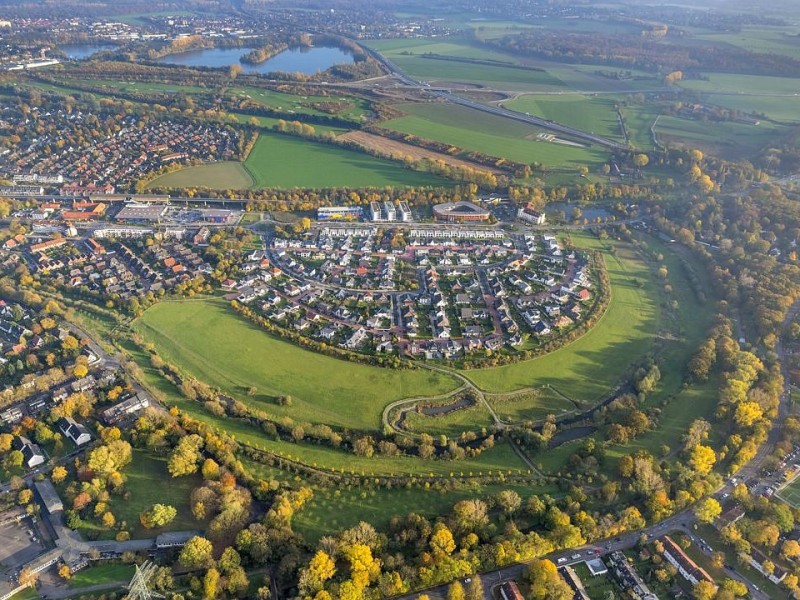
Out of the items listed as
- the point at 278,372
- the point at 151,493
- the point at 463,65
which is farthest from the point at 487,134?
the point at 151,493

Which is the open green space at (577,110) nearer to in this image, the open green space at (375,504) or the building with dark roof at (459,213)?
the building with dark roof at (459,213)

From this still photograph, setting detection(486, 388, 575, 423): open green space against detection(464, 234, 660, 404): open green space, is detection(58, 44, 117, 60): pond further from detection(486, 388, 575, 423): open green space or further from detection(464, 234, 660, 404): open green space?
detection(486, 388, 575, 423): open green space

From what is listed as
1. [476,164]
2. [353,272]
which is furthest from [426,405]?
[476,164]

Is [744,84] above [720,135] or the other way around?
above

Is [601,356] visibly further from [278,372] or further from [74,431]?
[74,431]

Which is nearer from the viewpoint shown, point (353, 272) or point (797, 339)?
point (797, 339)

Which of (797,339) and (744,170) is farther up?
(744,170)

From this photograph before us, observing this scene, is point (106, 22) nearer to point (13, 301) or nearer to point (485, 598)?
point (13, 301)
